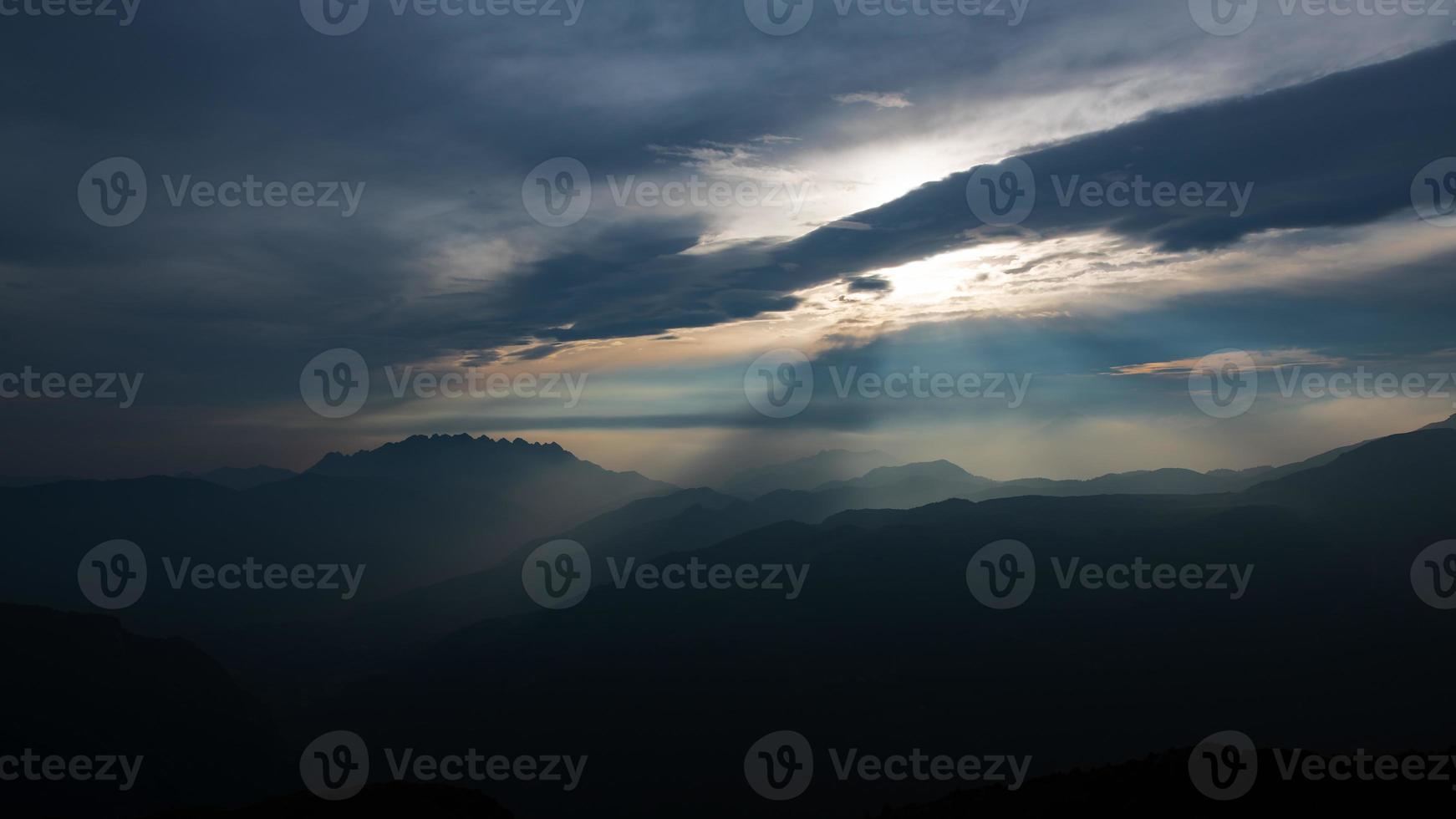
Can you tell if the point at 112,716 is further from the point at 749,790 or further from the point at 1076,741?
the point at 1076,741

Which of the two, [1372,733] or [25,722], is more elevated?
[25,722]

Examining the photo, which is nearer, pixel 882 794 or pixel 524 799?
pixel 882 794

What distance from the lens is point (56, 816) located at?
148 meters

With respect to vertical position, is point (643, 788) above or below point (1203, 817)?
below

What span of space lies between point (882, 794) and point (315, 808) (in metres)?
135

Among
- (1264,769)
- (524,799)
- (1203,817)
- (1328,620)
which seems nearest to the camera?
(1203,817)

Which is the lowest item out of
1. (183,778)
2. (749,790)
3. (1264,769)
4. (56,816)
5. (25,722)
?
(749,790)

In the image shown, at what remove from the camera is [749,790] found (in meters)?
174

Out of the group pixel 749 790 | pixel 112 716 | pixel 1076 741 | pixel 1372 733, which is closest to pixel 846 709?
pixel 749 790

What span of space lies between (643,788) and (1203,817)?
169 meters

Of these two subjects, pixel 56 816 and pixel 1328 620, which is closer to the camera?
pixel 56 816

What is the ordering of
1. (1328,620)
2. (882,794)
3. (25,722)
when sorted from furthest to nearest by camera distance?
(1328,620) < (25,722) < (882,794)

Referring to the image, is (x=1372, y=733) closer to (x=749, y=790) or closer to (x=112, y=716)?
(x=749, y=790)

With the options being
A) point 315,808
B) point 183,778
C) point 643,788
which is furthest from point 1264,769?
point 183,778
